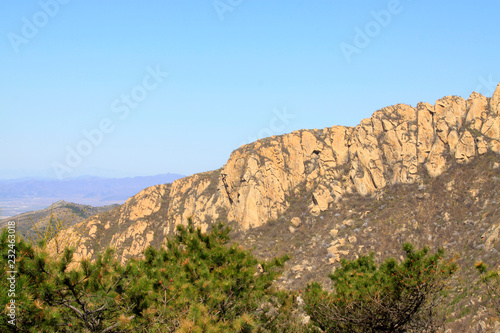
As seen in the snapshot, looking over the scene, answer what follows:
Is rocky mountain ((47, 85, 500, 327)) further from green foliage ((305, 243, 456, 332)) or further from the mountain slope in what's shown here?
green foliage ((305, 243, 456, 332))

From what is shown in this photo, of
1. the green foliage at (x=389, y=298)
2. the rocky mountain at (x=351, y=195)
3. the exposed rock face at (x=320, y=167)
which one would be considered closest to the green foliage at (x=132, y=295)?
the green foliage at (x=389, y=298)

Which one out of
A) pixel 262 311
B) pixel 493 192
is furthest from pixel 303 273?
pixel 262 311

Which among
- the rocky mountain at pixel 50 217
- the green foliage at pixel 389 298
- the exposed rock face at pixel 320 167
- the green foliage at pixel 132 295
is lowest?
the green foliage at pixel 389 298

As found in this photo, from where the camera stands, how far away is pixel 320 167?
63.3m

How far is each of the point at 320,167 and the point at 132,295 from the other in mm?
57084

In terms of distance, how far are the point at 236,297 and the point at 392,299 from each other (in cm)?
495

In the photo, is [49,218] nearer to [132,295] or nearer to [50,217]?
[50,217]

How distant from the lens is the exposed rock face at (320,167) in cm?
5481

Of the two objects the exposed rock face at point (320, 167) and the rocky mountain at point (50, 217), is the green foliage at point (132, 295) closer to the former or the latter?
the rocky mountain at point (50, 217)

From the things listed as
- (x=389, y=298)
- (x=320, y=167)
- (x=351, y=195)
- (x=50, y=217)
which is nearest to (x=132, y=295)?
(x=50, y=217)

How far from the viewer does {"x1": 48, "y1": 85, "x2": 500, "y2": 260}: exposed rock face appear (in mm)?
54812

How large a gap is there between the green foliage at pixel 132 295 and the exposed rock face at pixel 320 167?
4617 cm

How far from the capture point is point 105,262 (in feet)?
25.7

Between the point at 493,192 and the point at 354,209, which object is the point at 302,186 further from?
the point at 493,192
